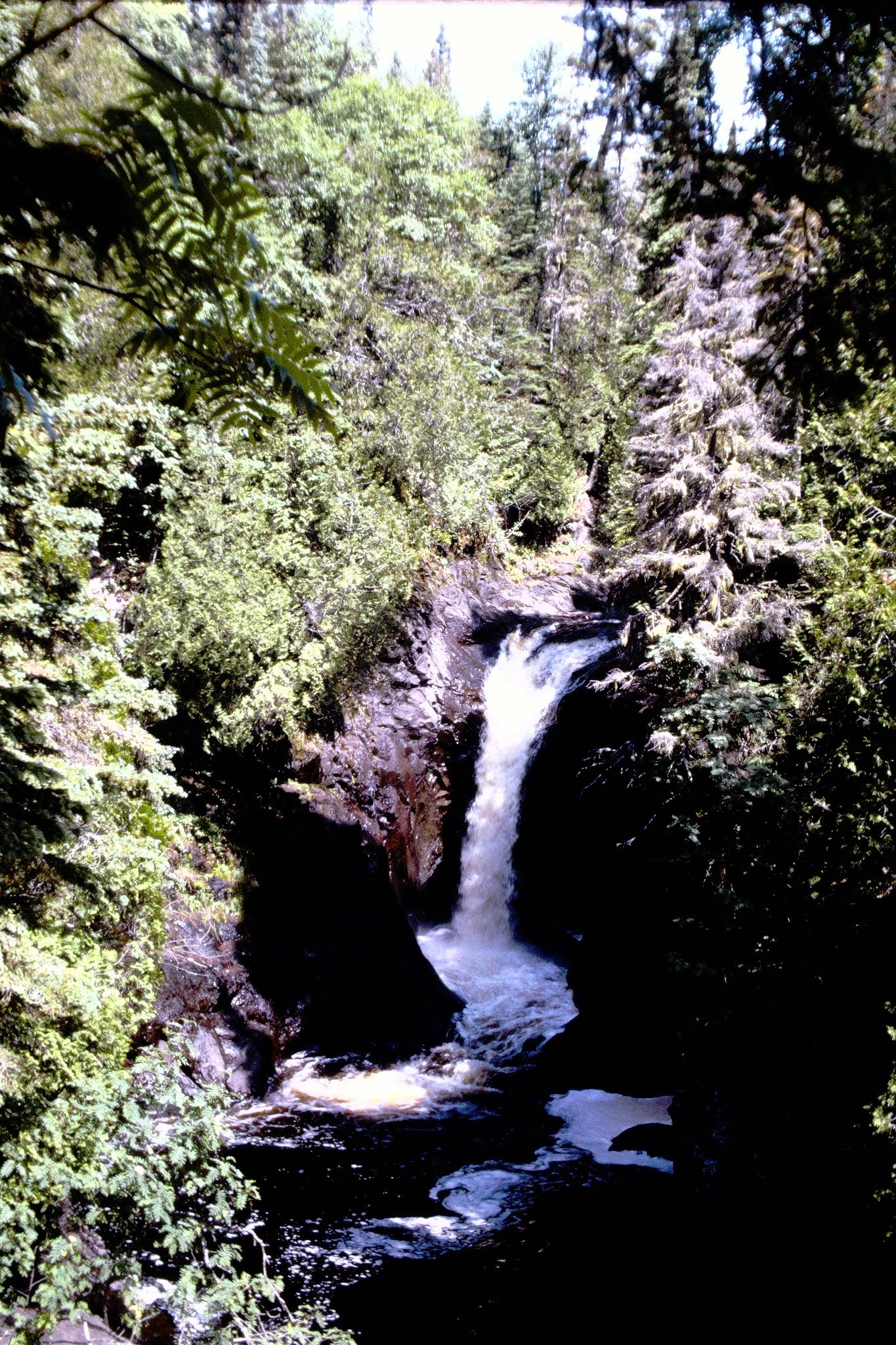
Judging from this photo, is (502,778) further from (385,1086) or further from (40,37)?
(40,37)

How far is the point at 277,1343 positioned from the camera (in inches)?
176

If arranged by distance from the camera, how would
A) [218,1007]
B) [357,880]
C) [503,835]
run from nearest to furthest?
[218,1007] < [357,880] < [503,835]

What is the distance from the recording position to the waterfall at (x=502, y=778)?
55.6 ft

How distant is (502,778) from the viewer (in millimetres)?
17359

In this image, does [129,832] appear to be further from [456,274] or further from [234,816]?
[456,274]

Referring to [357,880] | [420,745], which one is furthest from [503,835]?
[357,880]

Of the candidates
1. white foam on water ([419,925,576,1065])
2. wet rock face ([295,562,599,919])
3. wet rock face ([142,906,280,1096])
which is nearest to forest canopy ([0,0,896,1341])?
wet rock face ([142,906,280,1096])

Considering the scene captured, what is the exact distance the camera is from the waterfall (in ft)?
55.6

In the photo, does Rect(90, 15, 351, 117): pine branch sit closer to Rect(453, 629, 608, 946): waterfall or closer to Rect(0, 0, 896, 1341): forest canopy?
Rect(0, 0, 896, 1341): forest canopy

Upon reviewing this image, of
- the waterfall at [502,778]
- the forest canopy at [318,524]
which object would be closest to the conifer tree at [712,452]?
the forest canopy at [318,524]

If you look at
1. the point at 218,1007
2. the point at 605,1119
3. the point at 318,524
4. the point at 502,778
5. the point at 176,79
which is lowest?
the point at 605,1119

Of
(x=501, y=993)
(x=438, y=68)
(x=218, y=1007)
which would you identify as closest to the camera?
(x=218, y=1007)

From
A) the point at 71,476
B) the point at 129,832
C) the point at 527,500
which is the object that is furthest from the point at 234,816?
the point at 527,500

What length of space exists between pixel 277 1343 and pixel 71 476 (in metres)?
8.47
